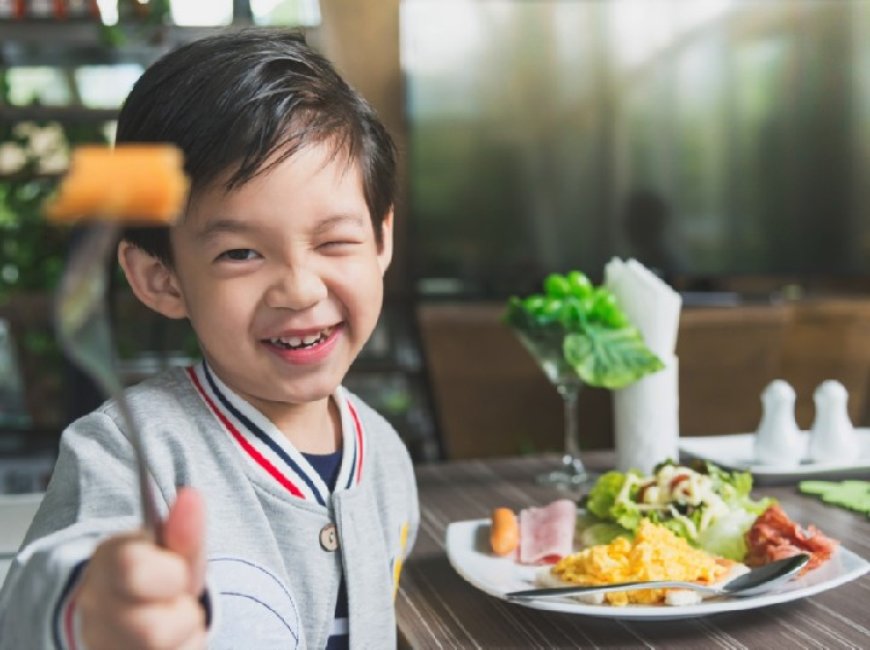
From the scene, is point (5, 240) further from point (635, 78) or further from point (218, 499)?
point (218, 499)

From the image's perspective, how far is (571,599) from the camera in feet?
2.90

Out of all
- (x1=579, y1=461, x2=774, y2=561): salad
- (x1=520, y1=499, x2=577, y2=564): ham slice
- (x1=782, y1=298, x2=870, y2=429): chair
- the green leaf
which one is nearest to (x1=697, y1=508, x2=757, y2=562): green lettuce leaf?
(x1=579, y1=461, x2=774, y2=561): salad

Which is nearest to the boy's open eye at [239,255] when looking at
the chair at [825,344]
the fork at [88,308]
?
the fork at [88,308]

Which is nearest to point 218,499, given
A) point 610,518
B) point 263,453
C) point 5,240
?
point 263,453

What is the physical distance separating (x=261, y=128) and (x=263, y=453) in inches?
9.5

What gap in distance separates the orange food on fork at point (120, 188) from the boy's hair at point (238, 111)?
44cm

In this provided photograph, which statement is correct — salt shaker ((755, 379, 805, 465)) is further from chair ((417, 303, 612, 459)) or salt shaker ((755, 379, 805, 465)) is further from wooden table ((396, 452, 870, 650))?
chair ((417, 303, 612, 459))

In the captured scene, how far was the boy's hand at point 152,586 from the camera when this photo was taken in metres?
0.42

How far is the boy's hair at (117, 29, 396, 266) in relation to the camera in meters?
0.76

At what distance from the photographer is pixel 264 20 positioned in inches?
132

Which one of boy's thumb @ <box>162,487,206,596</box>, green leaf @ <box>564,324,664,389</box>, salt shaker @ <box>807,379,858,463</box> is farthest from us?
salt shaker @ <box>807,379,858,463</box>

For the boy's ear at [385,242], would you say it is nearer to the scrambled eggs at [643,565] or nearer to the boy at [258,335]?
Answer: the boy at [258,335]

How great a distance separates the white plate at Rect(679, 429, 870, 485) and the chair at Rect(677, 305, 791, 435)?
154 cm

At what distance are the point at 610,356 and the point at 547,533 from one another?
0.32 metres
